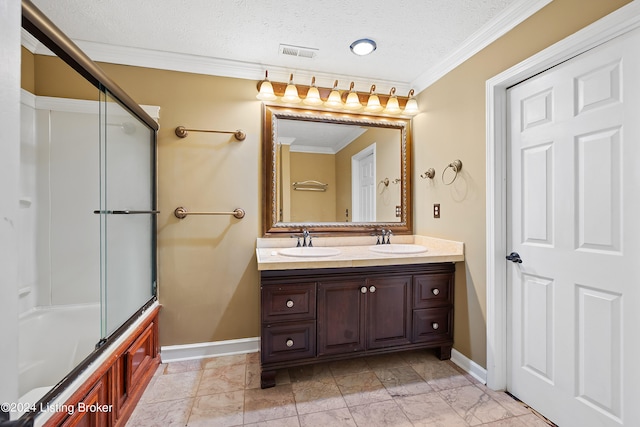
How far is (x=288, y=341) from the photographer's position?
6.31ft

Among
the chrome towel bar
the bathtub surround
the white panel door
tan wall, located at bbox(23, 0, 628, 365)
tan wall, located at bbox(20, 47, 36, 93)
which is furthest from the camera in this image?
the chrome towel bar

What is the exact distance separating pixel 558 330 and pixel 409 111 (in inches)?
74.2

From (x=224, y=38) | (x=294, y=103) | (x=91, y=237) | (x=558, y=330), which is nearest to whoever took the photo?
(x=558, y=330)

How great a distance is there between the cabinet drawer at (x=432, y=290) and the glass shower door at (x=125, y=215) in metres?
1.88

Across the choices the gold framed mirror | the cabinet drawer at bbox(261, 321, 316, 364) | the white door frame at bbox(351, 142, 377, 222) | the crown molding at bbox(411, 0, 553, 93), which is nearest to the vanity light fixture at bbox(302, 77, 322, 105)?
the gold framed mirror

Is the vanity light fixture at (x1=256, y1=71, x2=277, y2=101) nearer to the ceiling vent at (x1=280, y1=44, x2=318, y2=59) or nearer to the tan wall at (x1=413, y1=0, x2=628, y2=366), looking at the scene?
the ceiling vent at (x1=280, y1=44, x2=318, y2=59)

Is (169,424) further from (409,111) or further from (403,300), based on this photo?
(409,111)

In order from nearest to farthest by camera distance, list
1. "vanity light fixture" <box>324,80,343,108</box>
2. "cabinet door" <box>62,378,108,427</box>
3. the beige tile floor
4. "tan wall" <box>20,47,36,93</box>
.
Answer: "cabinet door" <box>62,378,108,427</box> → the beige tile floor → "tan wall" <box>20,47,36,93</box> → "vanity light fixture" <box>324,80,343,108</box>

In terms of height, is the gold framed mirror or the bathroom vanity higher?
the gold framed mirror

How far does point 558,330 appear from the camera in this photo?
159 cm

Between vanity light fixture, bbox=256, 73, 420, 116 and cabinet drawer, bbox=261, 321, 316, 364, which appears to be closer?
cabinet drawer, bbox=261, 321, 316, 364

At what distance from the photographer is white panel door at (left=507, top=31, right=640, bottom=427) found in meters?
1.30

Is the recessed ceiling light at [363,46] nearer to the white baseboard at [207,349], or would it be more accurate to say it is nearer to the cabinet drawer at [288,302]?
the cabinet drawer at [288,302]

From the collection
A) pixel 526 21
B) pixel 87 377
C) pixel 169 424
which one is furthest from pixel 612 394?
pixel 87 377
